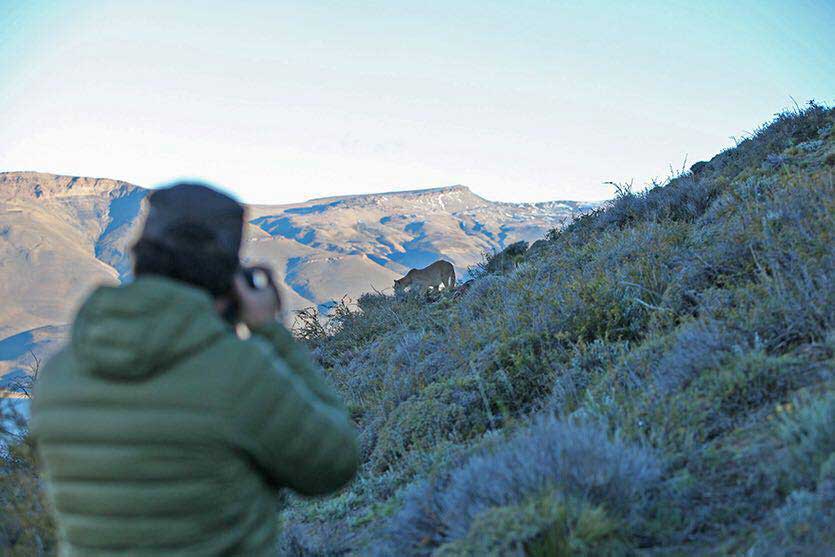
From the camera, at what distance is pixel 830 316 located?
381 centimetres

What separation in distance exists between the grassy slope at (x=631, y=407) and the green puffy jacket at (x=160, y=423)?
45.0 inches

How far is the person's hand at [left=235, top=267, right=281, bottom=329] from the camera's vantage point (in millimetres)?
1903

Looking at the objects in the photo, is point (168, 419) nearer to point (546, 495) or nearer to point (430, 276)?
point (546, 495)

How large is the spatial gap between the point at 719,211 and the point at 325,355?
6.33m

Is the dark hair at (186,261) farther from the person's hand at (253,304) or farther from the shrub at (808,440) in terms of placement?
the shrub at (808,440)

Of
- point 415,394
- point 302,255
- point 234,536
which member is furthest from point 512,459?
point 302,255

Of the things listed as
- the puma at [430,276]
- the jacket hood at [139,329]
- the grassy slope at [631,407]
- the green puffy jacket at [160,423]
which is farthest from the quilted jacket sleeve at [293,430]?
the puma at [430,276]

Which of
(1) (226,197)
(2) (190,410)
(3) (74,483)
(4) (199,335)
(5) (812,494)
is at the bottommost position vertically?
(5) (812,494)

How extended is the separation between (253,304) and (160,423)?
0.43 m

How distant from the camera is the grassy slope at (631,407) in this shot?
104 inches

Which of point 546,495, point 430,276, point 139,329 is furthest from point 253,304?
point 430,276

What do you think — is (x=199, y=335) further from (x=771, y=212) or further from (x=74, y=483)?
(x=771, y=212)

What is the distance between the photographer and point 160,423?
5.23 ft

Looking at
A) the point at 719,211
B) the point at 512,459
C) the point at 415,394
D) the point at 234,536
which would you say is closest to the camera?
the point at 234,536
